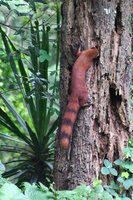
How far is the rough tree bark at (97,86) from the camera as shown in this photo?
233 cm

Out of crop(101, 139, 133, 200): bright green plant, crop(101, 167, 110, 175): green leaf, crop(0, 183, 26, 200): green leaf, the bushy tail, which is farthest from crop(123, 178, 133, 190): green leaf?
crop(0, 183, 26, 200): green leaf

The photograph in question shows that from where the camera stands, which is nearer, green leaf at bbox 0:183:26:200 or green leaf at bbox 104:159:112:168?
green leaf at bbox 0:183:26:200

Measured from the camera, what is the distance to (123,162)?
2.34 metres

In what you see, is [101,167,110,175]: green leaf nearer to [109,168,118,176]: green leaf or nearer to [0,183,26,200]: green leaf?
[109,168,118,176]: green leaf

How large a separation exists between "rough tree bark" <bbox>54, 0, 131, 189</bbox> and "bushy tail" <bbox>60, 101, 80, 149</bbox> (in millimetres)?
53

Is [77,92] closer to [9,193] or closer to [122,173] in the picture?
[122,173]

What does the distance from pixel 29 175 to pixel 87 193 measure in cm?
183

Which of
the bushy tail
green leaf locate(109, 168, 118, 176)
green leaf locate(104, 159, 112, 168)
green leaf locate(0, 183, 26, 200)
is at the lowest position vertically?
green leaf locate(0, 183, 26, 200)

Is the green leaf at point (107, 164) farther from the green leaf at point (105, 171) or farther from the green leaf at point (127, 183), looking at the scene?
the green leaf at point (127, 183)

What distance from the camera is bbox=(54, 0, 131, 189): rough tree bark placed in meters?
2.33

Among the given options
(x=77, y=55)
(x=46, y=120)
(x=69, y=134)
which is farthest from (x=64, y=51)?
(x=46, y=120)

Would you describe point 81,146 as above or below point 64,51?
below

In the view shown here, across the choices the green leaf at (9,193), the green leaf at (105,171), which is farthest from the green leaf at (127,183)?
the green leaf at (9,193)

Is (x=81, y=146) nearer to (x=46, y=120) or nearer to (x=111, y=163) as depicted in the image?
(x=111, y=163)
